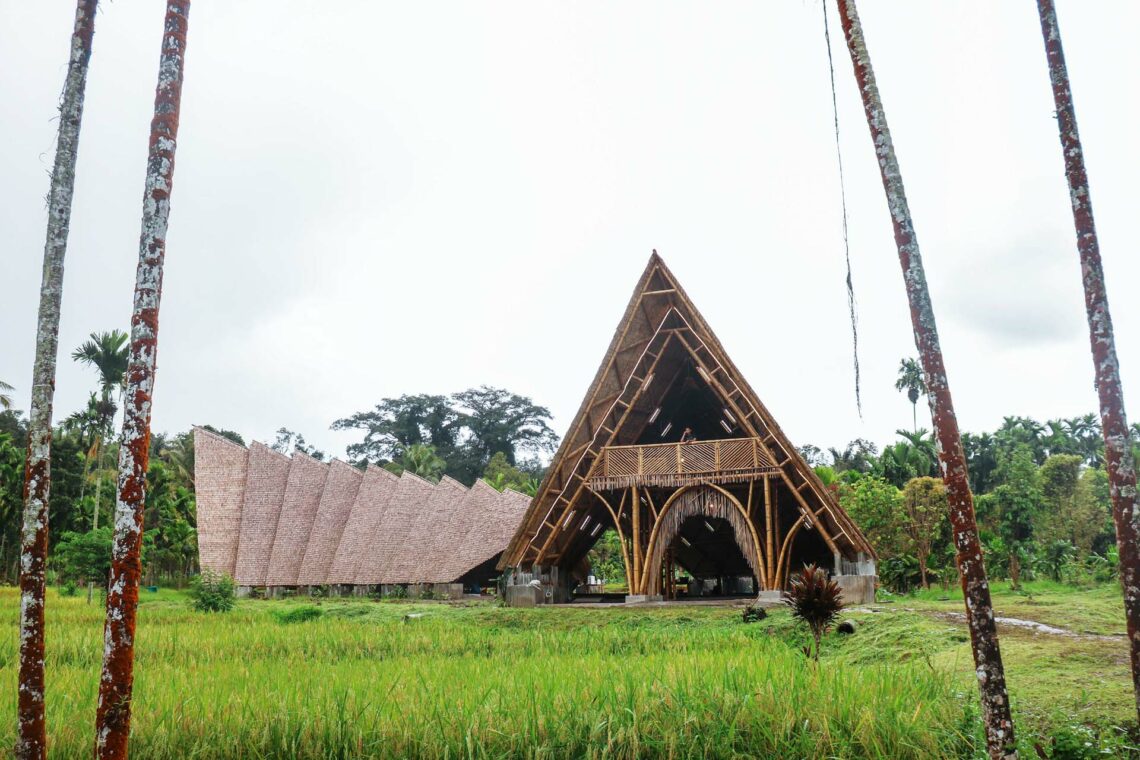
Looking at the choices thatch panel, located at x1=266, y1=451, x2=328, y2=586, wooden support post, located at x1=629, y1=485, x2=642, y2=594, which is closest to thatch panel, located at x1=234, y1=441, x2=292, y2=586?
thatch panel, located at x1=266, y1=451, x2=328, y2=586

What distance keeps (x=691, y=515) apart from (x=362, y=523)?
12.8 m

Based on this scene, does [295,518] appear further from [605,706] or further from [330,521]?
[605,706]

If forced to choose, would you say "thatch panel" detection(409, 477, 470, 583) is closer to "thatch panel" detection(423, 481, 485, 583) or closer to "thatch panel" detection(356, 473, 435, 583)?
"thatch panel" detection(423, 481, 485, 583)

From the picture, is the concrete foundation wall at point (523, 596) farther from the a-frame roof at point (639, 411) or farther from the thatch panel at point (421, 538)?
the thatch panel at point (421, 538)

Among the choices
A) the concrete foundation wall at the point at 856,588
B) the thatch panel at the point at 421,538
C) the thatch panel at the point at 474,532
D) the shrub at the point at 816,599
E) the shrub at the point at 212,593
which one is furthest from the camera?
the thatch panel at the point at 421,538

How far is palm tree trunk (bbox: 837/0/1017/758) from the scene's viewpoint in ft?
14.2

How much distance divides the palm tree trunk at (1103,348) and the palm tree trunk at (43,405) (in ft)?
18.2

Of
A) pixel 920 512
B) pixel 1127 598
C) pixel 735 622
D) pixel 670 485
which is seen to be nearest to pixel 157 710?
pixel 1127 598

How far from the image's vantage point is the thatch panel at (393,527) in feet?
78.6

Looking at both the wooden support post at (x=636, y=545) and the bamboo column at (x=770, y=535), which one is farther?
the wooden support post at (x=636, y=545)

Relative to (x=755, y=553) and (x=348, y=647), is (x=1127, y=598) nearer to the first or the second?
(x=348, y=647)

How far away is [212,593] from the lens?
668 inches

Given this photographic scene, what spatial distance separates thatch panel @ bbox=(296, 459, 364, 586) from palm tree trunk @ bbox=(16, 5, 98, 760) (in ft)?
67.2

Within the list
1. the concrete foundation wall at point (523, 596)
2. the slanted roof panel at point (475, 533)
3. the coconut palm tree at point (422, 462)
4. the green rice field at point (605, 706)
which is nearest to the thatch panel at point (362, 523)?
the slanted roof panel at point (475, 533)
